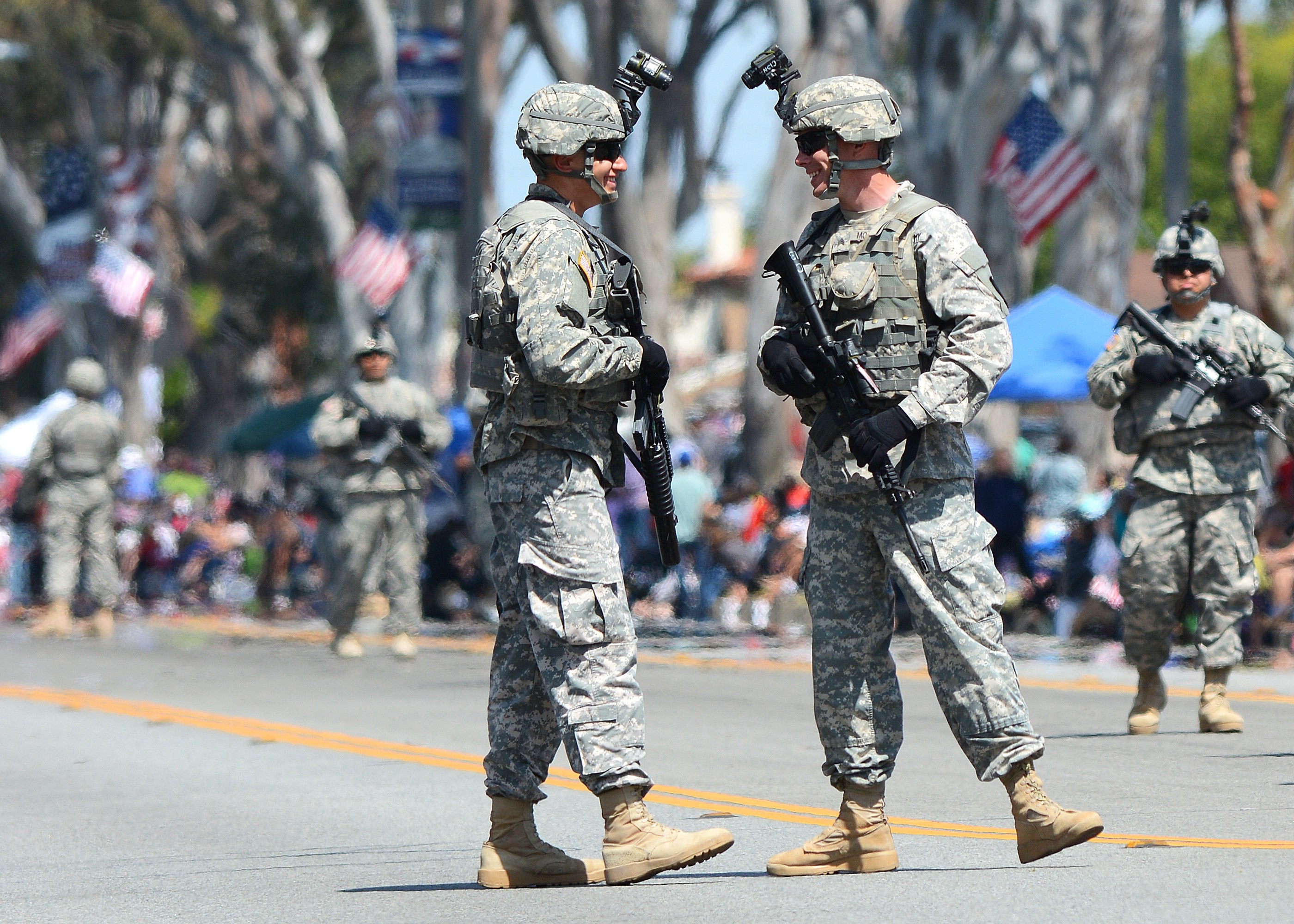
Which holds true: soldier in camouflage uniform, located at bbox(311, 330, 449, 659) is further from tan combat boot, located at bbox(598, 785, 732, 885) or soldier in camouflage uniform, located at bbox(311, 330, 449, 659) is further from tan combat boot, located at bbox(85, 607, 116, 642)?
tan combat boot, located at bbox(598, 785, 732, 885)

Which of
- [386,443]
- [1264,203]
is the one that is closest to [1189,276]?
[386,443]

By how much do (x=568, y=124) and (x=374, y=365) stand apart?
7517mm

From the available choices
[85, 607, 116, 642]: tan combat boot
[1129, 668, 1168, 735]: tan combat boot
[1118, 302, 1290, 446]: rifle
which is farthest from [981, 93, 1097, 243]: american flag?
[1129, 668, 1168, 735]: tan combat boot

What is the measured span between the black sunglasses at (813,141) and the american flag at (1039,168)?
563 inches

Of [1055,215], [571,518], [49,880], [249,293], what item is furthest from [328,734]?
[249,293]

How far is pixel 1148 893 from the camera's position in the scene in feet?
16.5

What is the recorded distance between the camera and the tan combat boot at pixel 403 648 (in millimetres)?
13289

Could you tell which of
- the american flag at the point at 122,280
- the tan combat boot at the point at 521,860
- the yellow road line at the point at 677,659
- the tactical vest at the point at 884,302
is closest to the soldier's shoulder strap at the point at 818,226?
the tactical vest at the point at 884,302

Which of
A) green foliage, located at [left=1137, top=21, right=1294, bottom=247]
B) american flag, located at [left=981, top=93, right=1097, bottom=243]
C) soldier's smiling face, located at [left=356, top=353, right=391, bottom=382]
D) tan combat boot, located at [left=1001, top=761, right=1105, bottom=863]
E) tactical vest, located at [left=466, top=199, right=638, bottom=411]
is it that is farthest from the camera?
green foliage, located at [left=1137, top=21, right=1294, bottom=247]

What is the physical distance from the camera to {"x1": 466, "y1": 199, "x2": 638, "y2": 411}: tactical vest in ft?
17.9

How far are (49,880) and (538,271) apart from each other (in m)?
2.39

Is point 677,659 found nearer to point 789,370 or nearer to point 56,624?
point 56,624

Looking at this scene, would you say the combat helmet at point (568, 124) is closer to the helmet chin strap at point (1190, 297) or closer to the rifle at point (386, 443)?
the helmet chin strap at point (1190, 297)

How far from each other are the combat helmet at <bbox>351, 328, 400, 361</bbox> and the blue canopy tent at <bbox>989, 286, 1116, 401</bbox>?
5.03m
